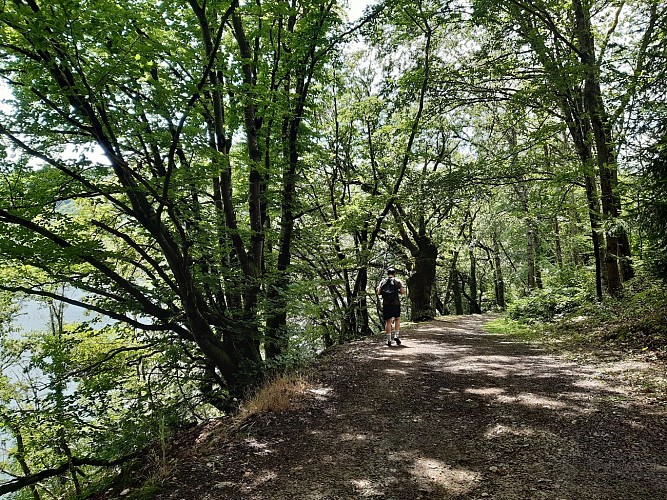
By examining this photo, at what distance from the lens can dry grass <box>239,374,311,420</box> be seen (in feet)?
18.9

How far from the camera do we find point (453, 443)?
4195 millimetres

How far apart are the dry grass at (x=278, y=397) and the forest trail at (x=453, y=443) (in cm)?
17

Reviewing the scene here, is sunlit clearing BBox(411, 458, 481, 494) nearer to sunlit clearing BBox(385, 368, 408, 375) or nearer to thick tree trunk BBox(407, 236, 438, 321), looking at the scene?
sunlit clearing BBox(385, 368, 408, 375)

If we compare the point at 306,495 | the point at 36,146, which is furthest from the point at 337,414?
the point at 36,146

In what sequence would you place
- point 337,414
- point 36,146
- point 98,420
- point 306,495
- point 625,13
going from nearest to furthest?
point 306,495 < point 337,414 < point 36,146 < point 98,420 < point 625,13

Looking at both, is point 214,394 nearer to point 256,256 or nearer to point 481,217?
point 256,256

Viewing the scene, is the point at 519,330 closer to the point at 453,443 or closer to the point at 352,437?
the point at 453,443

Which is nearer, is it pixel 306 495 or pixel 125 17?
pixel 306 495

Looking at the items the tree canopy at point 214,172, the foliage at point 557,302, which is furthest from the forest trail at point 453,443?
the foliage at point 557,302

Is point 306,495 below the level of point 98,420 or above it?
above

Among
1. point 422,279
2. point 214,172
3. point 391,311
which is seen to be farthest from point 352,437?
point 422,279

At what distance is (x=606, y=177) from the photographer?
10.4 meters

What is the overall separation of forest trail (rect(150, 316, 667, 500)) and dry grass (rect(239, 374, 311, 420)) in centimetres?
17

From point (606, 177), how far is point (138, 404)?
11840mm
